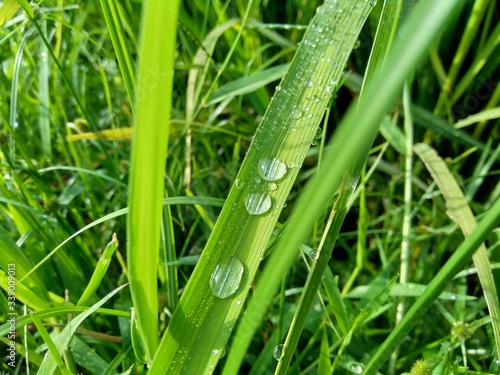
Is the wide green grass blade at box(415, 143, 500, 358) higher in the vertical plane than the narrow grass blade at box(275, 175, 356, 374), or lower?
higher

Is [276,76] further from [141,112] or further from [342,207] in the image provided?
[141,112]

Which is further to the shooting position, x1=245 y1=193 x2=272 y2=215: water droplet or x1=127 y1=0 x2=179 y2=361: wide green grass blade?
x1=245 y1=193 x2=272 y2=215: water droplet

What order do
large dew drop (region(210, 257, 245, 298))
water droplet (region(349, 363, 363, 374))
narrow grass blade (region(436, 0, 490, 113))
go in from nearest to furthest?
1. large dew drop (region(210, 257, 245, 298))
2. water droplet (region(349, 363, 363, 374))
3. narrow grass blade (region(436, 0, 490, 113))

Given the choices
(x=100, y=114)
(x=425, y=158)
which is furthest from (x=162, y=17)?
(x=100, y=114)

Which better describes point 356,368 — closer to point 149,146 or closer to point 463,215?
point 463,215

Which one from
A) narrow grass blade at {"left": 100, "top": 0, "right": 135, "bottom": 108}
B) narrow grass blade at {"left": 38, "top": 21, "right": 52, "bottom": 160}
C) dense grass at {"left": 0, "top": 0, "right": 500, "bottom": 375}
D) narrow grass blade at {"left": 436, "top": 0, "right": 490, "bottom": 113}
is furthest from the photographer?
narrow grass blade at {"left": 436, "top": 0, "right": 490, "bottom": 113}

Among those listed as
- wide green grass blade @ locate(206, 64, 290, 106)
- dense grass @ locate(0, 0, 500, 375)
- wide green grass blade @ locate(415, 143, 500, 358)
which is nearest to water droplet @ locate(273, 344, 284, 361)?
dense grass @ locate(0, 0, 500, 375)

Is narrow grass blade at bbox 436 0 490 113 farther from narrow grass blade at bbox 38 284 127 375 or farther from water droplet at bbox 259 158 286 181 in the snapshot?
narrow grass blade at bbox 38 284 127 375

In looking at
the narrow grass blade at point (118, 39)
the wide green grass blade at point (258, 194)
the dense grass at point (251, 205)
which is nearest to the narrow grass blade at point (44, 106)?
the dense grass at point (251, 205)
